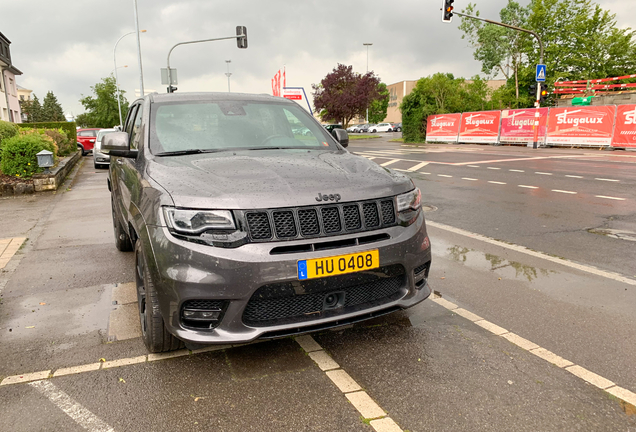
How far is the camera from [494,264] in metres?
5.17

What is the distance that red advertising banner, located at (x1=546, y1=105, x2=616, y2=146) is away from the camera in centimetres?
2200

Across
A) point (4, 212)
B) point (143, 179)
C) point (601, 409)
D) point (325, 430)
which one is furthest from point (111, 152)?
point (4, 212)

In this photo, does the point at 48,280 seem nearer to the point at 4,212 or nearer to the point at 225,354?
the point at 225,354

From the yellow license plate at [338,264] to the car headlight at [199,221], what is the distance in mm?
459

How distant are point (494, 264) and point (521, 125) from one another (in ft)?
79.1

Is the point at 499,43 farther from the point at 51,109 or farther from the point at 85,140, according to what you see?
the point at 51,109

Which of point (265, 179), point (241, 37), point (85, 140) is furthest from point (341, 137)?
point (85, 140)

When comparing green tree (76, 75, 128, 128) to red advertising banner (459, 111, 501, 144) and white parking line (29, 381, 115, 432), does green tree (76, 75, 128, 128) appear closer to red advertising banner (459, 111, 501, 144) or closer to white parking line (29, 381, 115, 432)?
red advertising banner (459, 111, 501, 144)

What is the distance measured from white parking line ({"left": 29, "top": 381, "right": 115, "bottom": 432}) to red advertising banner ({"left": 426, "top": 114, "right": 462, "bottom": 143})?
31.8 metres

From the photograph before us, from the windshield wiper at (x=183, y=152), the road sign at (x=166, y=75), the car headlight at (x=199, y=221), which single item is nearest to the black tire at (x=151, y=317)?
the car headlight at (x=199, y=221)

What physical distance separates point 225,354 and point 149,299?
64 centimetres

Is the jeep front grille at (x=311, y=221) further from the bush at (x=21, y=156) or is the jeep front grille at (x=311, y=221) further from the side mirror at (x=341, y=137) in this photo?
the bush at (x=21, y=156)

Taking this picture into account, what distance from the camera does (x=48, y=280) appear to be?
16.1 feet

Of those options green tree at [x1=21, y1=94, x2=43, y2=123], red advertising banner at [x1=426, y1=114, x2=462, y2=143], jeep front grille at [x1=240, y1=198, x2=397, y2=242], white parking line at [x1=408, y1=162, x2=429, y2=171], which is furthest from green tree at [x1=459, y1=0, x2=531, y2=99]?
green tree at [x1=21, y1=94, x2=43, y2=123]
